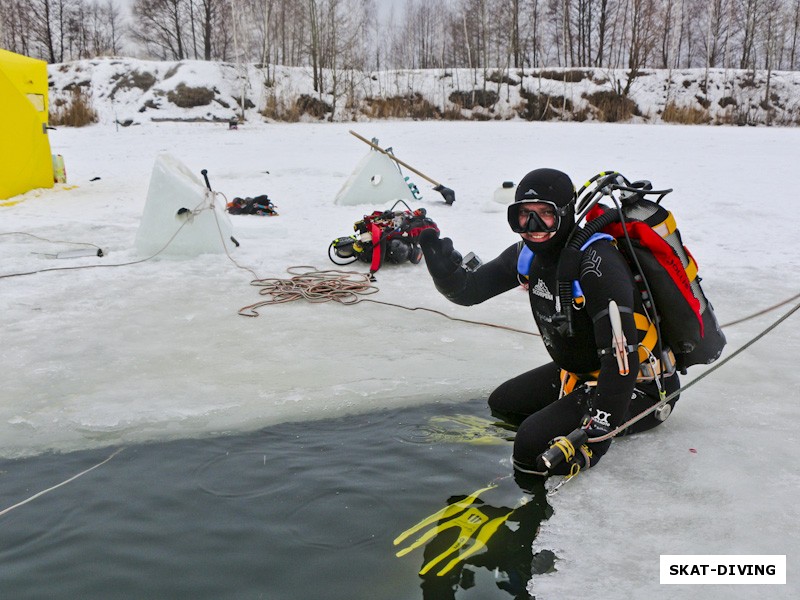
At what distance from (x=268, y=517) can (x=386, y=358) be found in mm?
1710

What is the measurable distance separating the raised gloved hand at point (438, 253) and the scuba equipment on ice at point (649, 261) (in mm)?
614

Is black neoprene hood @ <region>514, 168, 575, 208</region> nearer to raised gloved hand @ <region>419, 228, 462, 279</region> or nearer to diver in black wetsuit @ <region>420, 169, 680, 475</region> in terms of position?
diver in black wetsuit @ <region>420, 169, 680, 475</region>

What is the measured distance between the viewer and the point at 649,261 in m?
2.66

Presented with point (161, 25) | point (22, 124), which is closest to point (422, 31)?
point (161, 25)

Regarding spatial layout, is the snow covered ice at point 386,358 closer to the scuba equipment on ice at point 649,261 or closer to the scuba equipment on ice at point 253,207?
the scuba equipment on ice at point 253,207

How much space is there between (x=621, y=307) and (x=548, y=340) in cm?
46

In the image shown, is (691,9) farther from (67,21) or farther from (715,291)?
(715,291)

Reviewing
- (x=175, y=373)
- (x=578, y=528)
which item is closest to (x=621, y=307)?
(x=578, y=528)

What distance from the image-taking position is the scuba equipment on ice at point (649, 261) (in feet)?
8.68

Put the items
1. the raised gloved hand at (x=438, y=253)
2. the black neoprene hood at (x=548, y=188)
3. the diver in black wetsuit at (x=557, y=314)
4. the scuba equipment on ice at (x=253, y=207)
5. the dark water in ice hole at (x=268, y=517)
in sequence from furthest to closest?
the scuba equipment on ice at (x=253, y=207) → the raised gloved hand at (x=438, y=253) → the black neoprene hood at (x=548, y=188) → the diver in black wetsuit at (x=557, y=314) → the dark water in ice hole at (x=268, y=517)

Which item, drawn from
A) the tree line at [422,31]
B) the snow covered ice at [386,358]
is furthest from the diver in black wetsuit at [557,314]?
the tree line at [422,31]

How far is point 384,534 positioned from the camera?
2359 mm

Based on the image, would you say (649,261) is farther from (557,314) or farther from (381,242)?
(381,242)

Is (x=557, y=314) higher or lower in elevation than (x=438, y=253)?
Result: lower
